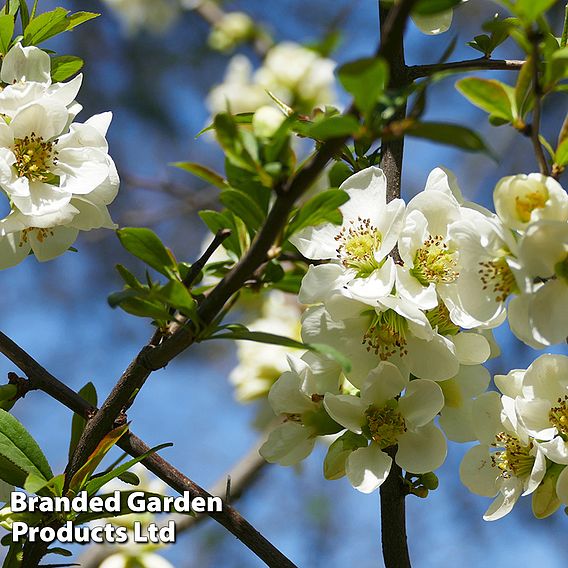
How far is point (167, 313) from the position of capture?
27.1 inches

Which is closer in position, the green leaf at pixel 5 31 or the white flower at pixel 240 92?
the green leaf at pixel 5 31

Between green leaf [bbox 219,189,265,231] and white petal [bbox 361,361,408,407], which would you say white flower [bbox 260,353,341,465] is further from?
green leaf [bbox 219,189,265,231]

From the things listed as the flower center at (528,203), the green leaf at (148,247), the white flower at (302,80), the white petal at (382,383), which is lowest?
the white petal at (382,383)

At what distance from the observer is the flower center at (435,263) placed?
78cm

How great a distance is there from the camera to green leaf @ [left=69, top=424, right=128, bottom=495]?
0.77 meters

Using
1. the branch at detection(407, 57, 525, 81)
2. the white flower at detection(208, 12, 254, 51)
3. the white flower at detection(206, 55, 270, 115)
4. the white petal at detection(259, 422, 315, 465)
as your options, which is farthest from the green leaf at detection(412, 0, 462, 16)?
the white flower at detection(208, 12, 254, 51)

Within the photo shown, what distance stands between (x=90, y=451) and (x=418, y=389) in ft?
1.04

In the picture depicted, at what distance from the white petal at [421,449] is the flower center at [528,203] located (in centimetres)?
25

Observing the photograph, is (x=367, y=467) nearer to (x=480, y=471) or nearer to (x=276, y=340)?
(x=480, y=471)

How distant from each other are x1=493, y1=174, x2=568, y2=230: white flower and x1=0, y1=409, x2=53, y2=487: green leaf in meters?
0.48

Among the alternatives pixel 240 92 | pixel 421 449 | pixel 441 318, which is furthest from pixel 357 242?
pixel 240 92

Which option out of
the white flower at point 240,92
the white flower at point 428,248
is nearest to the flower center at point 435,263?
the white flower at point 428,248

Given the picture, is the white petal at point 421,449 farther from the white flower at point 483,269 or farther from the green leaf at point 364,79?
the green leaf at point 364,79

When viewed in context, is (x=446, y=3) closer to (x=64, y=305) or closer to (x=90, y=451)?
(x=90, y=451)
